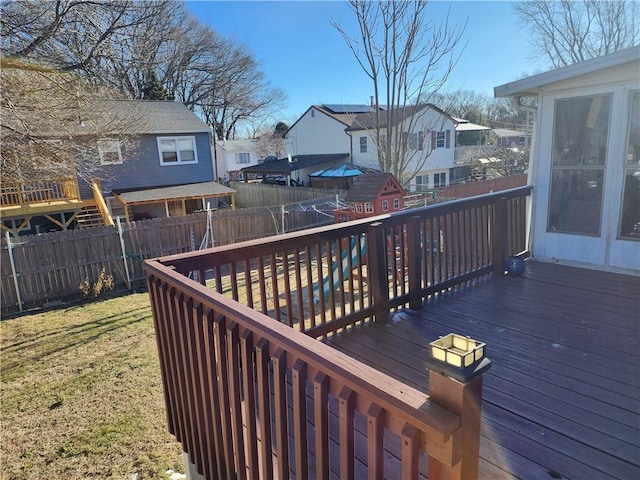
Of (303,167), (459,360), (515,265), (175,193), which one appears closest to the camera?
(459,360)

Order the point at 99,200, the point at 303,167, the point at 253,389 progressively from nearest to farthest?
the point at 253,389 → the point at 99,200 → the point at 303,167

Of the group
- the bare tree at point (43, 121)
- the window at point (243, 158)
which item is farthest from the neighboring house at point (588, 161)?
the window at point (243, 158)

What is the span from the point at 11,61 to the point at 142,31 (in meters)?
4.45

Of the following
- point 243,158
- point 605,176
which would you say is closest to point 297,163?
point 243,158

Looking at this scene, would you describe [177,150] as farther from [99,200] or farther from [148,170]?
[99,200]

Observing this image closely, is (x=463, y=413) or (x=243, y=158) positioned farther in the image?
(x=243, y=158)

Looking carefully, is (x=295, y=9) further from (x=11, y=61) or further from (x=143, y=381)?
(x=143, y=381)

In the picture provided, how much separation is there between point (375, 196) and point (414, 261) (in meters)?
4.27

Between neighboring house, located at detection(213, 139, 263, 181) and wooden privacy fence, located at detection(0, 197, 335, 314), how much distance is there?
851 inches

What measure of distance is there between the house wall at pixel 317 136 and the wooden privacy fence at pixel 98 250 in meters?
13.7

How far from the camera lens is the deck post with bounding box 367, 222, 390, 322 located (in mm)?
3320

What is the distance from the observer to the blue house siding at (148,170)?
1584 cm

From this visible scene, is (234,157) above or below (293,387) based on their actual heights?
above

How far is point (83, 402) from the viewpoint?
447cm
